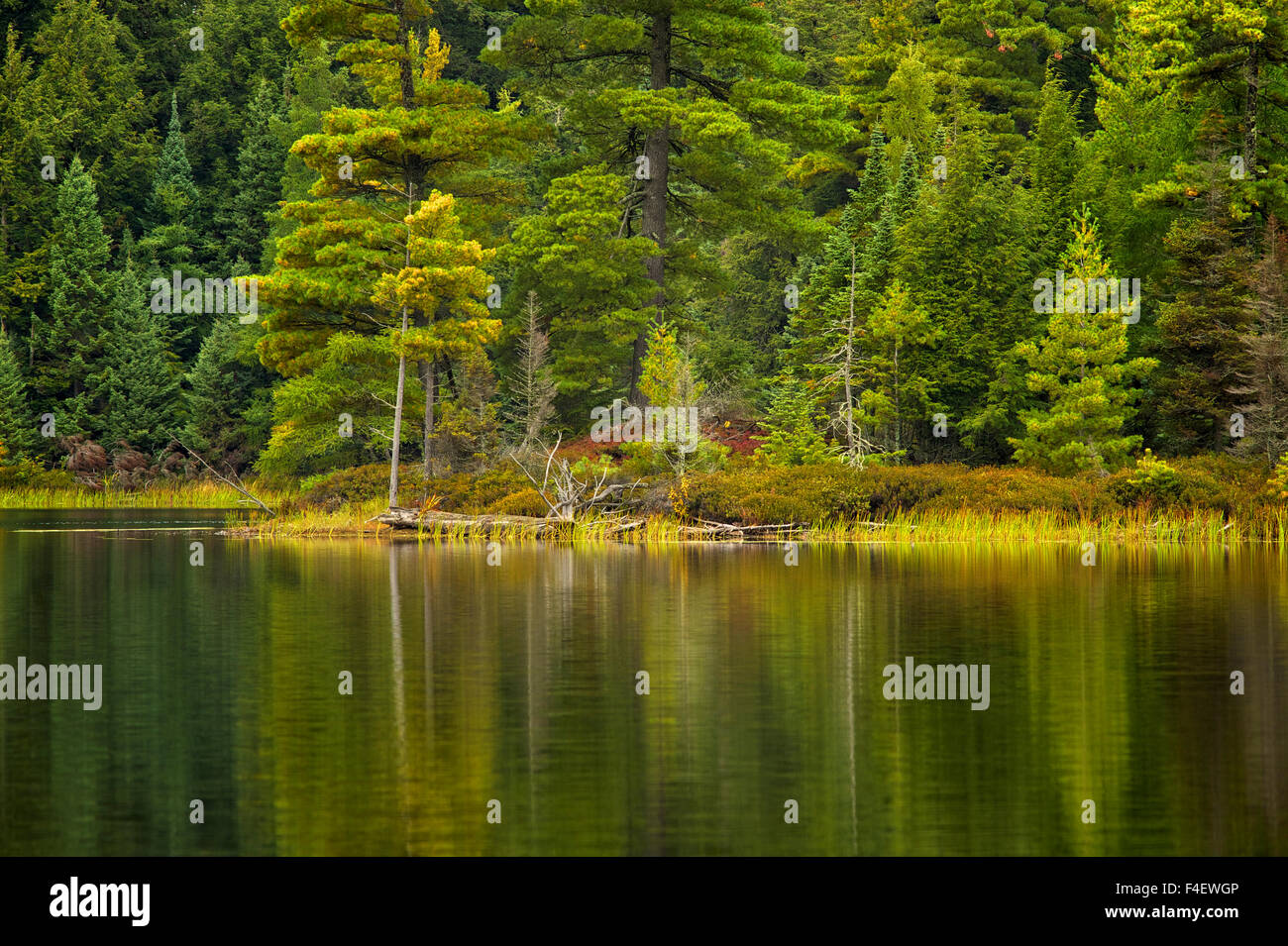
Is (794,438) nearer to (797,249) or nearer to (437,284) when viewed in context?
(437,284)

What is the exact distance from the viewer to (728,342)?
54750 mm

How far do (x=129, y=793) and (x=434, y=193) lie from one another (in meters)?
32.5

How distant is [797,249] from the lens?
52.4m

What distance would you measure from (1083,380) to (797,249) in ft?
47.4

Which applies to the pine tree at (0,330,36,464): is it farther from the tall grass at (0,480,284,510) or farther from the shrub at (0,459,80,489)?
the tall grass at (0,480,284,510)

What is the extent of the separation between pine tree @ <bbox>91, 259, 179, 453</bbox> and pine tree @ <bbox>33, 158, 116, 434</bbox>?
0.69 metres

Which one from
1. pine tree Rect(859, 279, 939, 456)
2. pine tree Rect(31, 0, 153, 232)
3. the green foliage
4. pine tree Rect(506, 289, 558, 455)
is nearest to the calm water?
the green foliage

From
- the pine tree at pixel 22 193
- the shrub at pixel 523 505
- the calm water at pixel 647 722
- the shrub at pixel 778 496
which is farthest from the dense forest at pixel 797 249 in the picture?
the calm water at pixel 647 722

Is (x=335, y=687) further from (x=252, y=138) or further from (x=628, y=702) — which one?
(x=252, y=138)

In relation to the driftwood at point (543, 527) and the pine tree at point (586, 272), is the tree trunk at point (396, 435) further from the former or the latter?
the pine tree at point (586, 272)

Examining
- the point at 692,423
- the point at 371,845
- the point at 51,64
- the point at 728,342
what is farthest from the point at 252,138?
the point at 371,845

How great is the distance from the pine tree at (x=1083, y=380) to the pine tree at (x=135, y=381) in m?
36.5

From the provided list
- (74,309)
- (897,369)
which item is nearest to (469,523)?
(897,369)
